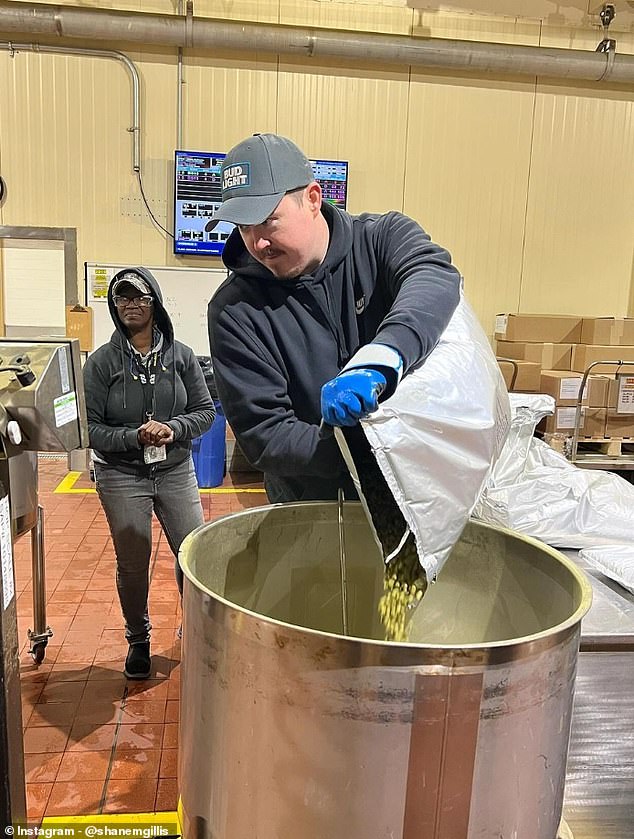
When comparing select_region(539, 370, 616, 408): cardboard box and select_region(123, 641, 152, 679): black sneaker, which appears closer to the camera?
select_region(123, 641, 152, 679): black sneaker

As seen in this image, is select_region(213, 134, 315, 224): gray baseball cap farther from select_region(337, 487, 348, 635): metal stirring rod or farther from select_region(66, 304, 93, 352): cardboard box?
select_region(66, 304, 93, 352): cardboard box

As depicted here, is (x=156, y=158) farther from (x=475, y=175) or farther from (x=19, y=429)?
(x=19, y=429)

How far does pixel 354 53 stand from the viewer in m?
4.85

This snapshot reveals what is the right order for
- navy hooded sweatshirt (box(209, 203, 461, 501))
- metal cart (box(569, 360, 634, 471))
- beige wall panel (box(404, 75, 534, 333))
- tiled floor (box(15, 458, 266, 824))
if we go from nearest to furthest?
navy hooded sweatshirt (box(209, 203, 461, 501)) → tiled floor (box(15, 458, 266, 824)) → metal cart (box(569, 360, 634, 471)) → beige wall panel (box(404, 75, 534, 333))

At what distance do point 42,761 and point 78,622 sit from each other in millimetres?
800

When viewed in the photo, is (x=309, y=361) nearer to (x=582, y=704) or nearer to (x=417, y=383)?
(x=417, y=383)

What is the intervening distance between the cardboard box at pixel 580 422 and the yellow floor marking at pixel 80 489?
6.26 ft

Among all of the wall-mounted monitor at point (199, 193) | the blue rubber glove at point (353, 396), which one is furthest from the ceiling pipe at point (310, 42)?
the blue rubber glove at point (353, 396)

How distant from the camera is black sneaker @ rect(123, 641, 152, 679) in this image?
2402mm

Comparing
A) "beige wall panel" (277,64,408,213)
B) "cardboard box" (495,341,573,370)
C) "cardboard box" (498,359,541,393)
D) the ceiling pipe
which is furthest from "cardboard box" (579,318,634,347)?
the ceiling pipe

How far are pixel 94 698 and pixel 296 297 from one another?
1585 mm

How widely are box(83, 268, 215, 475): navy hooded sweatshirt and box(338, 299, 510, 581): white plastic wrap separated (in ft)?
4.65

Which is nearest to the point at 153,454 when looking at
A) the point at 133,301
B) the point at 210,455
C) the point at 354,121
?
the point at 133,301

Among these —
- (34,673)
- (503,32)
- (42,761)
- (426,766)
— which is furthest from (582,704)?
(503,32)
